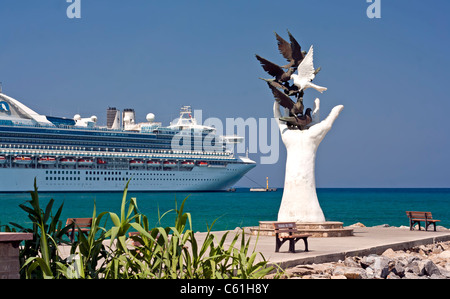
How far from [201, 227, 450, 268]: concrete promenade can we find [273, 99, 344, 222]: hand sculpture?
102 centimetres

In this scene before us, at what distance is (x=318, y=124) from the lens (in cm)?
1267

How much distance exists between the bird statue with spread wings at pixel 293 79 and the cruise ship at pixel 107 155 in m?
50.1

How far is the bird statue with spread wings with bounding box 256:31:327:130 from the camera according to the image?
12.7m

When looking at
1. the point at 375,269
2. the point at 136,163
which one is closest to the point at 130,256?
the point at 375,269

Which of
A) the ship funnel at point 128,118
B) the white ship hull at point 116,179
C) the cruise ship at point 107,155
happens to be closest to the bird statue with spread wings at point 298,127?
the white ship hull at point 116,179

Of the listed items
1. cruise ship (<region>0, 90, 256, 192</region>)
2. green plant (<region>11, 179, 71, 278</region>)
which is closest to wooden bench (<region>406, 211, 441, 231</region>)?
green plant (<region>11, 179, 71, 278</region>)

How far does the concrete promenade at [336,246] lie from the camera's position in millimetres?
8156

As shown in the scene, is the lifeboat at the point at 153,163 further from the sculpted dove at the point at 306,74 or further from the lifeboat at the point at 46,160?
→ the sculpted dove at the point at 306,74

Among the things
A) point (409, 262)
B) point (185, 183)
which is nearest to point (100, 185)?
point (185, 183)

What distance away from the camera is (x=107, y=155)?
6556 centimetres

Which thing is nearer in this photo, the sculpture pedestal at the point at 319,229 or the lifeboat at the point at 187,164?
the sculpture pedestal at the point at 319,229

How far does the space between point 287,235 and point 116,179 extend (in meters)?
58.1

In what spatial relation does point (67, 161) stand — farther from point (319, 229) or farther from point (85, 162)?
point (319, 229)
